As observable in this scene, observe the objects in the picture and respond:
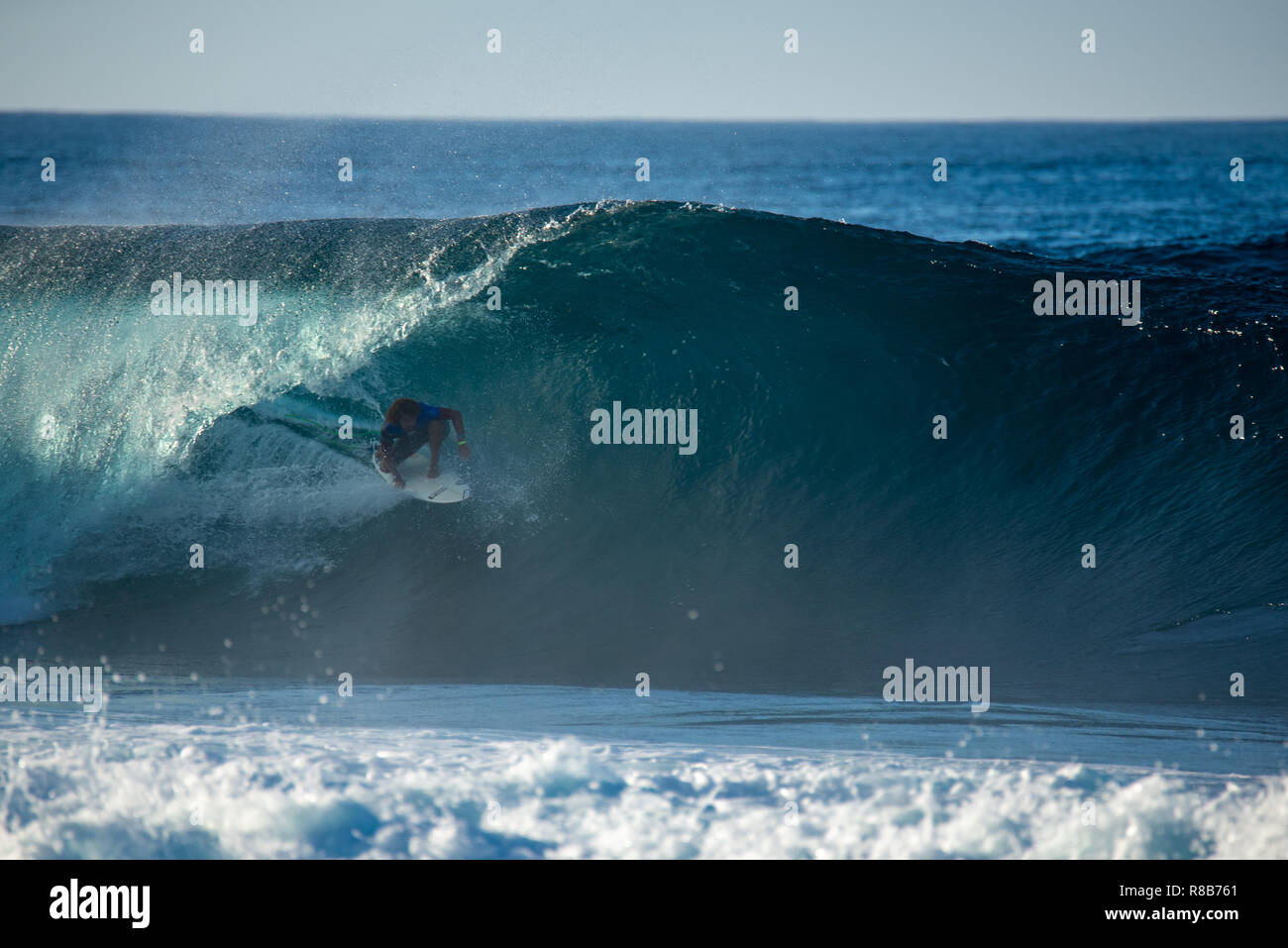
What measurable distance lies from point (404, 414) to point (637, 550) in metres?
2.06

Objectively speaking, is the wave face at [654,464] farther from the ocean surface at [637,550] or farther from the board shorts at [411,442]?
the board shorts at [411,442]

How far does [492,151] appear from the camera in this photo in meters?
56.6

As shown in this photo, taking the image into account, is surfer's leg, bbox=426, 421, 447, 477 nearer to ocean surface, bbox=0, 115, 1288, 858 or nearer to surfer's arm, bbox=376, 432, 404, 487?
surfer's arm, bbox=376, 432, 404, 487

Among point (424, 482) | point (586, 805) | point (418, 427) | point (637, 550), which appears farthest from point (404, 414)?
point (586, 805)

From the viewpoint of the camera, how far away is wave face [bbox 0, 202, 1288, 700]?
649 centimetres

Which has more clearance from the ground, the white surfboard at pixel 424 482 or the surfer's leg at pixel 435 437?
the surfer's leg at pixel 435 437

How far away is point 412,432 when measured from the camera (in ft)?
21.8

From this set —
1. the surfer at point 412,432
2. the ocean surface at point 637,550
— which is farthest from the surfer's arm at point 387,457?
the ocean surface at point 637,550

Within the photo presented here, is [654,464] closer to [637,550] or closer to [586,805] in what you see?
[637,550]

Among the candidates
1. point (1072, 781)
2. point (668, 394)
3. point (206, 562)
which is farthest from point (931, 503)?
point (206, 562)

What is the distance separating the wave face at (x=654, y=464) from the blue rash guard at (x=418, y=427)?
2.80 ft

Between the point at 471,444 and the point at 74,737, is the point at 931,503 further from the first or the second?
the point at 74,737

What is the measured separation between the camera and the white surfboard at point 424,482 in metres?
6.91

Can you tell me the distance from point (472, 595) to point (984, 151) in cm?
4863
